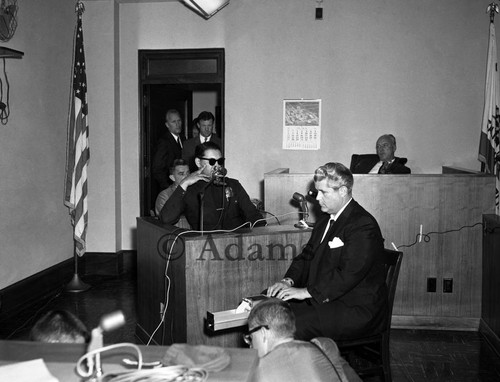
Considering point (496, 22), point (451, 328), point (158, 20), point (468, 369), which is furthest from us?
point (158, 20)

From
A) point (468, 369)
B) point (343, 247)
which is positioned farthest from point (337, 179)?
point (468, 369)

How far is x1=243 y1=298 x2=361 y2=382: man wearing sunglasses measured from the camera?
6.70ft

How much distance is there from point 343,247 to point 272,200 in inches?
76.7

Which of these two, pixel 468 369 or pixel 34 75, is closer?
pixel 468 369

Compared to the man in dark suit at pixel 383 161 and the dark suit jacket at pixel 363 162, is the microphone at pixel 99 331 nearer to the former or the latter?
the man in dark suit at pixel 383 161

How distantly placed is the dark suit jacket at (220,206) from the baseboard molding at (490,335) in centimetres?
187

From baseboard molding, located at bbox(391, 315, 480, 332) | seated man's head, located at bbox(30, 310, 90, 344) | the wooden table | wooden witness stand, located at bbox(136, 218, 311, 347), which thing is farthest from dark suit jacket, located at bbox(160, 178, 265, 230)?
the wooden table

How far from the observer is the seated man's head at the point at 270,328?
2.25m

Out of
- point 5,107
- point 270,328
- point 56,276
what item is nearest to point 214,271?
point 270,328

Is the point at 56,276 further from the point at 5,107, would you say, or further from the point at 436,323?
the point at 436,323

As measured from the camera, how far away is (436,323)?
4.95 m

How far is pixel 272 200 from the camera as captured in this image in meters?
5.21

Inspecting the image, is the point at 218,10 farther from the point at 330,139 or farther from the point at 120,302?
the point at 120,302

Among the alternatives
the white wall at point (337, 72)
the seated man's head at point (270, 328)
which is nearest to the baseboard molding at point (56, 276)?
the white wall at point (337, 72)
